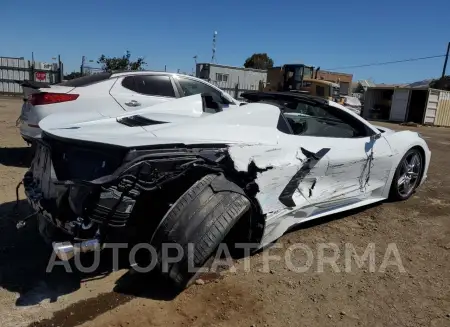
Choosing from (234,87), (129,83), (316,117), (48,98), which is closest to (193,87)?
(129,83)

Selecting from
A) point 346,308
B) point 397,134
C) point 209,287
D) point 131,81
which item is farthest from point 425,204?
point 131,81

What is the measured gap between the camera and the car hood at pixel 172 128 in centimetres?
277

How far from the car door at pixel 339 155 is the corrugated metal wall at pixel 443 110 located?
75.0ft

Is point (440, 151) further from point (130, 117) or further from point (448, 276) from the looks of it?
point (130, 117)

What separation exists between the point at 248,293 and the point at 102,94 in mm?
4246

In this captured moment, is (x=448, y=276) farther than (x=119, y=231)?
Yes

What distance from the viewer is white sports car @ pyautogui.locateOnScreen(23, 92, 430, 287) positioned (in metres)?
2.50

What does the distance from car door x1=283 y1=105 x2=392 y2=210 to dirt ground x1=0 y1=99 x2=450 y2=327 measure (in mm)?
500

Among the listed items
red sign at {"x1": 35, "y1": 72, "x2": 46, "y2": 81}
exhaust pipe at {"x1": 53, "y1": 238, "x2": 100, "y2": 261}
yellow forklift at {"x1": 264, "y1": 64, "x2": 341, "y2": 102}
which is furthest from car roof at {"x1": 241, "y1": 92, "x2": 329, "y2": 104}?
red sign at {"x1": 35, "y1": 72, "x2": 46, "y2": 81}

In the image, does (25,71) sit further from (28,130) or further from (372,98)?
(372,98)

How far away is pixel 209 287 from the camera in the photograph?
2824 mm

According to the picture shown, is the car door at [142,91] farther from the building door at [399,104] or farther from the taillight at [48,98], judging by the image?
the building door at [399,104]

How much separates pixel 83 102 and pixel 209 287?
3.96 metres

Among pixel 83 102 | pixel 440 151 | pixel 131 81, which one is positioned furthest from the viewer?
pixel 440 151
